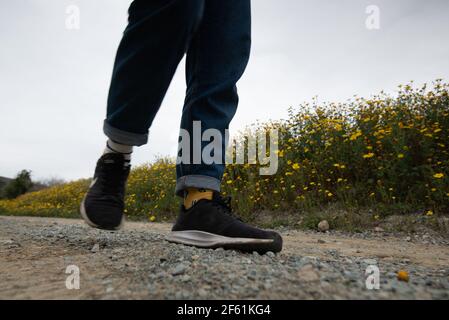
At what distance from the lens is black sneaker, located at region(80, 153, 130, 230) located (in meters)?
1.84

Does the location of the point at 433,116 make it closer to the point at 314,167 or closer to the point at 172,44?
the point at 314,167

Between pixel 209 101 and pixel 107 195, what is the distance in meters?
0.78

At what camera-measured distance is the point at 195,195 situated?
1969 mm

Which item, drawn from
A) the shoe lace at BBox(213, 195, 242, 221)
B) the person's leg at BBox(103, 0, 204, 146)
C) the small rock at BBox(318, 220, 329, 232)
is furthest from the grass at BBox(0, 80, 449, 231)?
the person's leg at BBox(103, 0, 204, 146)

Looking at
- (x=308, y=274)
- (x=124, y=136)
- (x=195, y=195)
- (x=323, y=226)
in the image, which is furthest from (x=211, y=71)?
(x=323, y=226)

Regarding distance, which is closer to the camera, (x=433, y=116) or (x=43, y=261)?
(x=43, y=261)

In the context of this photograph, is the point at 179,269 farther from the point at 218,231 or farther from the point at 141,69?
the point at 141,69

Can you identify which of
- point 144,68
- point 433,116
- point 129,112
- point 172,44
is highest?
point 433,116

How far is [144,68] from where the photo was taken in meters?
1.58

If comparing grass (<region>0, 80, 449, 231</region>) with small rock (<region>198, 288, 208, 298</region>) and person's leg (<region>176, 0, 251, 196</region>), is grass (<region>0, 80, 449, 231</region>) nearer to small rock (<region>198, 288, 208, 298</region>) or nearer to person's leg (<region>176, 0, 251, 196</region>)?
person's leg (<region>176, 0, 251, 196</region>)

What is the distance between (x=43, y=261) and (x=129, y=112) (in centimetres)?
83
